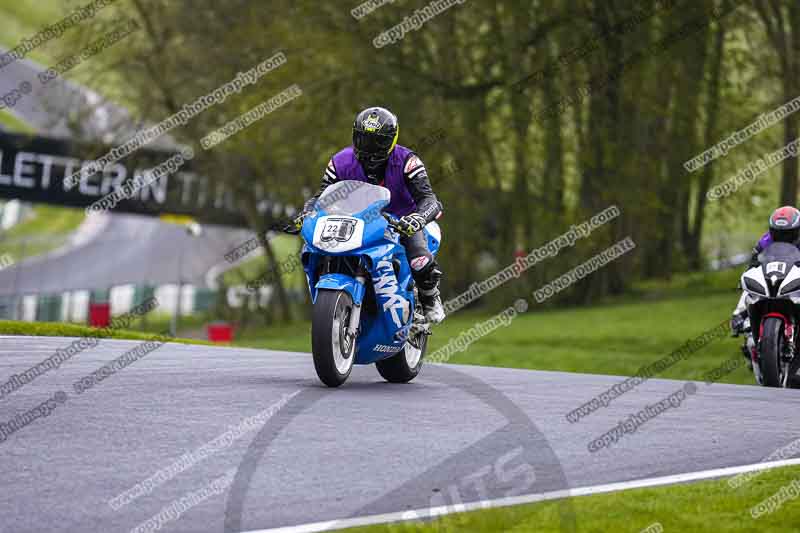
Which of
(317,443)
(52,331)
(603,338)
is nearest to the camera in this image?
(317,443)

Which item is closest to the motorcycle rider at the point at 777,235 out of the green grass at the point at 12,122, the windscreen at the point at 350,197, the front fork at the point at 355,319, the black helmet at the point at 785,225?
the black helmet at the point at 785,225

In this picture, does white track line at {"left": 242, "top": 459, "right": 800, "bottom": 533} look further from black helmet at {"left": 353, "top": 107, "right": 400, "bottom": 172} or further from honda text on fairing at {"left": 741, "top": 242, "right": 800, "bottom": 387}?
honda text on fairing at {"left": 741, "top": 242, "right": 800, "bottom": 387}

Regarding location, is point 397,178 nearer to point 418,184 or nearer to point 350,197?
point 418,184

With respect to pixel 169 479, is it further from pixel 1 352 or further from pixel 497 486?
pixel 1 352

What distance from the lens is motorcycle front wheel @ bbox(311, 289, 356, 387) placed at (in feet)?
31.4

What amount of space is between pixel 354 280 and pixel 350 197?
2.44ft

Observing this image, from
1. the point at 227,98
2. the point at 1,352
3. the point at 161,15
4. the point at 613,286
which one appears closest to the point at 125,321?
the point at 227,98

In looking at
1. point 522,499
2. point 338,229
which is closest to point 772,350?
point 338,229

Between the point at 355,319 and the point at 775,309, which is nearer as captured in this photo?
the point at 355,319

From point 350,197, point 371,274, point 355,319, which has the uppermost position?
point 350,197

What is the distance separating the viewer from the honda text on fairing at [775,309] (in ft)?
42.7

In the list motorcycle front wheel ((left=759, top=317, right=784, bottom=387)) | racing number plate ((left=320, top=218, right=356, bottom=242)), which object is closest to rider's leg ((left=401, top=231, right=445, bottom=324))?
racing number plate ((left=320, top=218, right=356, bottom=242))

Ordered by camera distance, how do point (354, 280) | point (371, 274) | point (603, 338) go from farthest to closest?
point (603, 338) → point (371, 274) → point (354, 280)

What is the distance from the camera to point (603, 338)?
27.0 m
